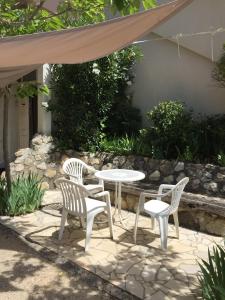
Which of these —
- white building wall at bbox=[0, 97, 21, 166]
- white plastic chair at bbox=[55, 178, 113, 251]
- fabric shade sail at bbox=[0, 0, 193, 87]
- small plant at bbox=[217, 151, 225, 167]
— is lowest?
white plastic chair at bbox=[55, 178, 113, 251]

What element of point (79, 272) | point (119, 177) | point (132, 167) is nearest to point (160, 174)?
point (132, 167)

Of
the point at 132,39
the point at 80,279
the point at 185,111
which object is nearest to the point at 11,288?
the point at 80,279

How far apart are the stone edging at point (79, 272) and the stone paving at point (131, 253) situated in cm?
4

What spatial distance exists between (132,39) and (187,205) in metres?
3.02

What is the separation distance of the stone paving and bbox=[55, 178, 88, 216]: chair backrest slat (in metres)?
0.49

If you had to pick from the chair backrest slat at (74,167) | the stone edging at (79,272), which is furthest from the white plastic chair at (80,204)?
the chair backrest slat at (74,167)

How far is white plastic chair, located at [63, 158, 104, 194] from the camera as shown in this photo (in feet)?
20.2

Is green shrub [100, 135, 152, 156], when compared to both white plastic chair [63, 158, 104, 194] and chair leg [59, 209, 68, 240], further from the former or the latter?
chair leg [59, 209, 68, 240]

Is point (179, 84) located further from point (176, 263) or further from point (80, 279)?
point (80, 279)

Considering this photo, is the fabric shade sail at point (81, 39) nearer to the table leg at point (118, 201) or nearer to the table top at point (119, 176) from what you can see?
the table top at point (119, 176)

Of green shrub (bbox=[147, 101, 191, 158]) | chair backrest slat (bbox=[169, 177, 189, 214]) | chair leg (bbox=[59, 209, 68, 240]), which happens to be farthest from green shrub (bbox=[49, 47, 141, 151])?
chair backrest slat (bbox=[169, 177, 189, 214])

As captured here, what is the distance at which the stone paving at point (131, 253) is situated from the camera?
397 cm

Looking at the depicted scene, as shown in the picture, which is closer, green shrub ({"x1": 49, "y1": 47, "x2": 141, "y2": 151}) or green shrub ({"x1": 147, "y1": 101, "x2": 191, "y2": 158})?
green shrub ({"x1": 147, "y1": 101, "x2": 191, "y2": 158})

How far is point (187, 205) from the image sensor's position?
5941mm
